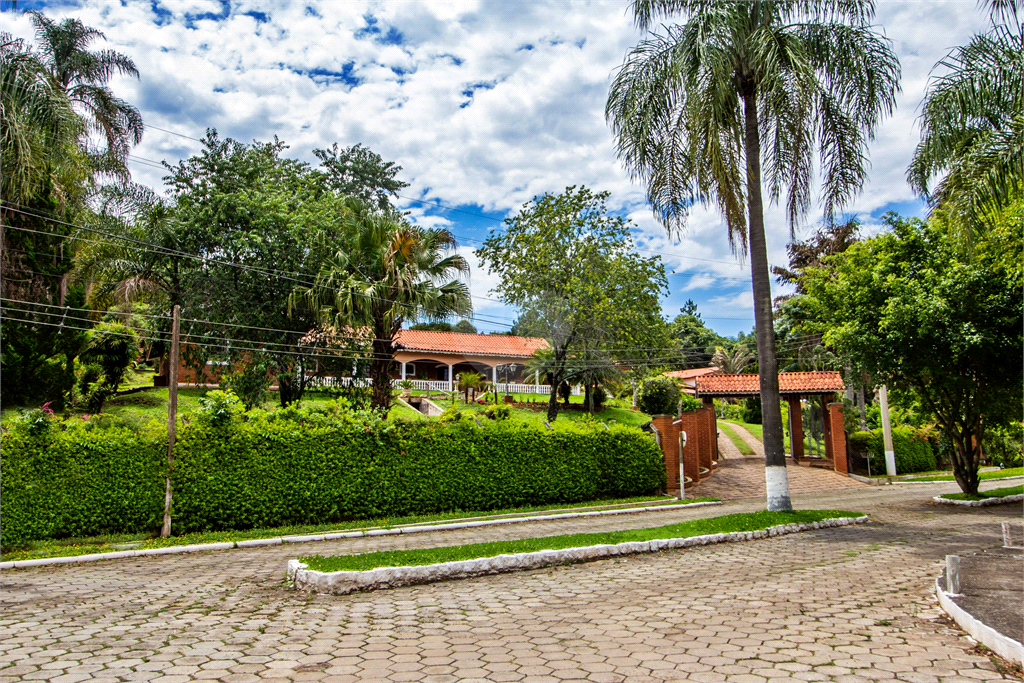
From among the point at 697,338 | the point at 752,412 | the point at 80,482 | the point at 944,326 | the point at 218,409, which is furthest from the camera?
the point at 697,338

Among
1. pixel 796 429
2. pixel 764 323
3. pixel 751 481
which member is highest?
pixel 764 323

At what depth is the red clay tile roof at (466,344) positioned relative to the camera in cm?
4166

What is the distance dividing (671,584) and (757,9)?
11.6 metres

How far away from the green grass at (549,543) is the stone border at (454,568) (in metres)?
0.15

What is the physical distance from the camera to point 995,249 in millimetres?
13195

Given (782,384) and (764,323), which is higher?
(764,323)

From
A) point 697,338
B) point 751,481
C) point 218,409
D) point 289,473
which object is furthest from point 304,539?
point 697,338

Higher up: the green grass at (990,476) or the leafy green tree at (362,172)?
the leafy green tree at (362,172)

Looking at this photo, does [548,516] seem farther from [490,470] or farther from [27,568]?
[27,568]

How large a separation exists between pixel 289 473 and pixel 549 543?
6459 millimetres

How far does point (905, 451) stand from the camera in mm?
28016

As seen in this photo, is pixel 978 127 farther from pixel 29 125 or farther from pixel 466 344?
pixel 466 344

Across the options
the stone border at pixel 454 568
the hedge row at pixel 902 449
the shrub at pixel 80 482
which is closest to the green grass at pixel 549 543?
the stone border at pixel 454 568

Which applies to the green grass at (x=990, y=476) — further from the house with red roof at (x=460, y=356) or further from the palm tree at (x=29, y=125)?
the palm tree at (x=29, y=125)
